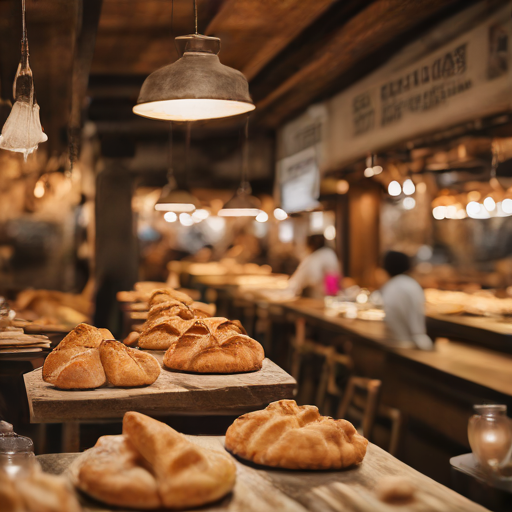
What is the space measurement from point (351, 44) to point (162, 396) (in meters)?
3.70

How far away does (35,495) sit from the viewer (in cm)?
109

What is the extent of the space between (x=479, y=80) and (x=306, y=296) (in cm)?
486

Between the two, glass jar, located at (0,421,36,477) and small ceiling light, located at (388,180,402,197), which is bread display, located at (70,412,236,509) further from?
small ceiling light, located at (388,180,402,197)

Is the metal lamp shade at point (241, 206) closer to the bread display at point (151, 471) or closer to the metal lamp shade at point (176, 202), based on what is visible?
the metal lamp shade at point (176, 202)

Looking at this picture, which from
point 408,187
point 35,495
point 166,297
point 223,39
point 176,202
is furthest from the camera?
point 408,187

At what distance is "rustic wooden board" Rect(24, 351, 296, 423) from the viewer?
5.57 feet

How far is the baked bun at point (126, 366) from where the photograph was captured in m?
1.83

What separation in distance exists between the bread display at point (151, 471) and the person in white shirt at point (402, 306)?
3.87m

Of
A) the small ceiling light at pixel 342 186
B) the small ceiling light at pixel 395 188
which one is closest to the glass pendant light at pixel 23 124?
the small ceiling light at pixel 395 188

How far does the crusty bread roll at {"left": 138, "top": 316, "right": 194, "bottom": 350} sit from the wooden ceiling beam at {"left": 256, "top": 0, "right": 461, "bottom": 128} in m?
2.43

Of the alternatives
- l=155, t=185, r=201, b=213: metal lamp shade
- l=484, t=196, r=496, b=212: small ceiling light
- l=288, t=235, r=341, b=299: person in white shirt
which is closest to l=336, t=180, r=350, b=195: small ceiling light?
l=288, t=235, r=341, b=299: person in white shirt

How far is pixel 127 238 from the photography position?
8797 millimetres

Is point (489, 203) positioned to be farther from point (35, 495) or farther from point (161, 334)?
point (35, 495)

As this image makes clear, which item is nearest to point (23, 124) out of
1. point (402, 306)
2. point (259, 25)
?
point (259, 25)
